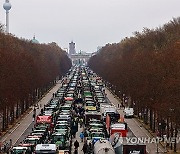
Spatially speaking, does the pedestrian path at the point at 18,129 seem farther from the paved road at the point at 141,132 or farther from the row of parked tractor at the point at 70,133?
the paved road at the point at 141,132

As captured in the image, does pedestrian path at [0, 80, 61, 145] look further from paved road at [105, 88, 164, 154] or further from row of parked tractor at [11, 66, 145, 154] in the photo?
paved road at [105, 88, 164, 154]

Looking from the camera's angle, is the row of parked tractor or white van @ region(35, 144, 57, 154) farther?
the row of parked tractor

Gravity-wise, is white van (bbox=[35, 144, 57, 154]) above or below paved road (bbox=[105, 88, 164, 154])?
above

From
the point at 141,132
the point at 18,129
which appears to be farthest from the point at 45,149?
the point at 18,129

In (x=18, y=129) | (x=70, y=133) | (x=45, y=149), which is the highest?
(x=45, y=149)

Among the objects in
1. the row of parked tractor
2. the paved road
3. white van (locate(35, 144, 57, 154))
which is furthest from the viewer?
the paved road

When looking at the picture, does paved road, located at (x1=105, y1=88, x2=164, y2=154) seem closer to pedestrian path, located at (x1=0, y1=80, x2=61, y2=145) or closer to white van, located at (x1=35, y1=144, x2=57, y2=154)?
white van, located at (x1=35, y1=144, x2=57, y2=154)

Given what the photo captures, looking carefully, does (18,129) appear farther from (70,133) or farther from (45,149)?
(45,149)

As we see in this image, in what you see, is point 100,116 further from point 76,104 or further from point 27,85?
point 76,104

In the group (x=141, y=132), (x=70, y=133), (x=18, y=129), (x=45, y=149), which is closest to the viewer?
(x=45, y=149)

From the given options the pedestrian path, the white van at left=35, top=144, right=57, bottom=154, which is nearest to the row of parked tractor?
the white van at left=35, top=144, right=57, bottom=154

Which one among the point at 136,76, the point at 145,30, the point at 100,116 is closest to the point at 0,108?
the point at 100,116

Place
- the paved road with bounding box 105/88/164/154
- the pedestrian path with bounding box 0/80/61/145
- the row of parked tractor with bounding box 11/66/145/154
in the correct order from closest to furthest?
1. the row of parked tractor with bounding box 11/66/145/154
2. the paved road with bounding box 105/88/164/154
3. the pedestrian path with bounding box 0/80/61/145

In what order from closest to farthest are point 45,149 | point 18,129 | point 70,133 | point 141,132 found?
point 45,149
point 70,133
point 141,132
point 18,129
